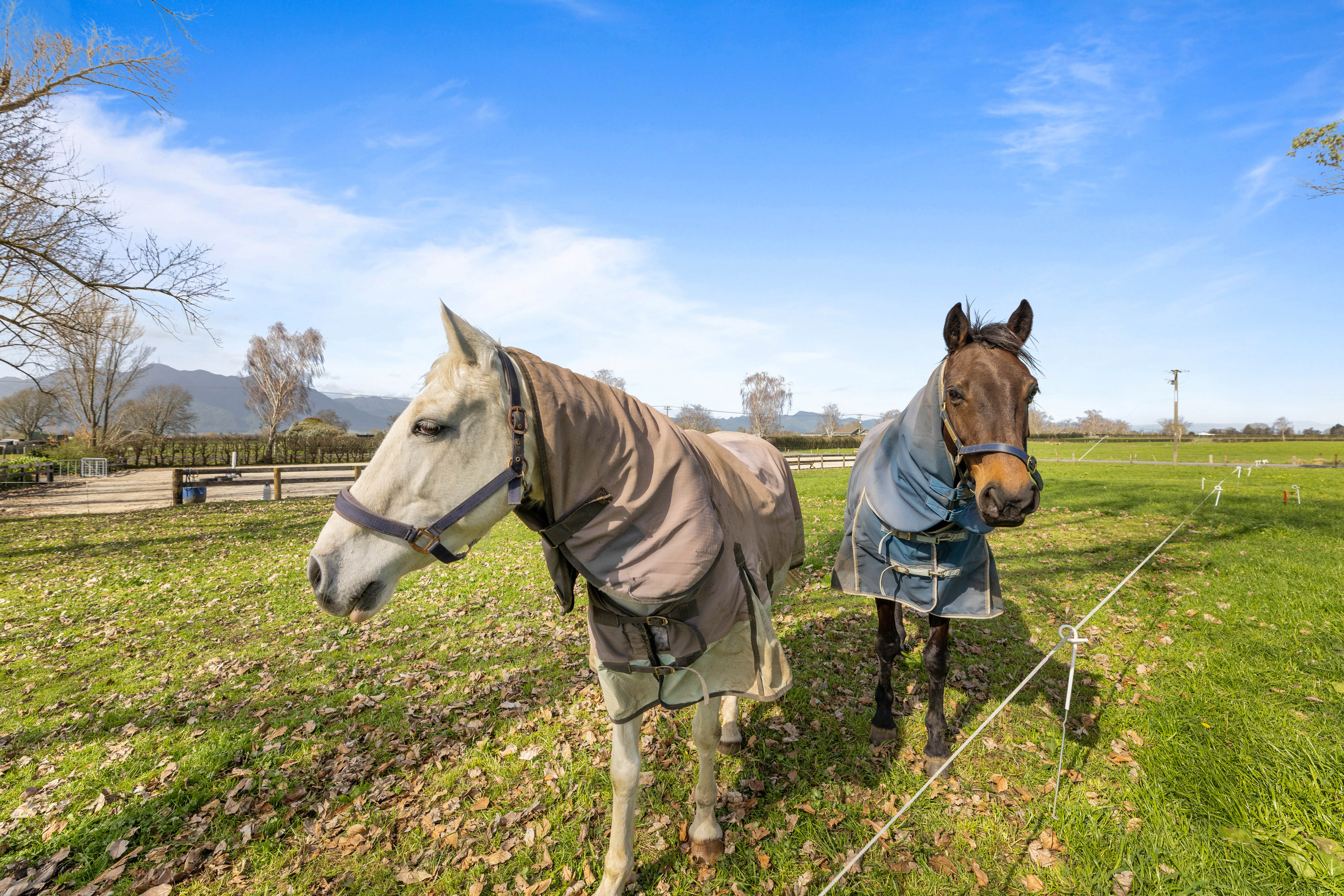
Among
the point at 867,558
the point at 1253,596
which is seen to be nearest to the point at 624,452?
the point at 867,558

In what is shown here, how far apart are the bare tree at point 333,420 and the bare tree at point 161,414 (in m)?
10.7

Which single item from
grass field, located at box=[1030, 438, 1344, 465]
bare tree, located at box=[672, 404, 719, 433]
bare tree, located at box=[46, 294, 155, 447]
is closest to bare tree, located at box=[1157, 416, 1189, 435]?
grass field, located at box=[1030, 438, 1344, 465]

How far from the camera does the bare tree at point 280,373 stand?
44.5 meters

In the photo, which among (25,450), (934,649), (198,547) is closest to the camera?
(934,649)

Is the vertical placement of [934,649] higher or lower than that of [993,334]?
lower

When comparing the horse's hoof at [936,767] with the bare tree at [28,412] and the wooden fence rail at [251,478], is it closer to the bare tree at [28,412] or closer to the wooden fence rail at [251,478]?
the wooden fence rail at [251,478]

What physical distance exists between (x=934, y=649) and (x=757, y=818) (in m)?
1.64

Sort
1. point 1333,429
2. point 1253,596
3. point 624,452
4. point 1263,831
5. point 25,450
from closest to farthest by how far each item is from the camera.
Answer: point 624,452 → point 1263,831 → point 1253,596 → point 25,450 → point 1333,429

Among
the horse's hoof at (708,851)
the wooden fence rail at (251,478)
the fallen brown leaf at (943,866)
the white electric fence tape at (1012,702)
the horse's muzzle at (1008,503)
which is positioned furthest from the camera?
the wooden fence rail at (251,478)

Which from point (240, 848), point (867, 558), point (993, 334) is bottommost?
point (240, 848)

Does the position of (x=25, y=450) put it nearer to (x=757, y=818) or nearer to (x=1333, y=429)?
(x=757, y=818)

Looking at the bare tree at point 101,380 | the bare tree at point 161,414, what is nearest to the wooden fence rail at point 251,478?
the bare tree at point 101,380

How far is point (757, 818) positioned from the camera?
320cm

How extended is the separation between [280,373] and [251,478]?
26.5 m
